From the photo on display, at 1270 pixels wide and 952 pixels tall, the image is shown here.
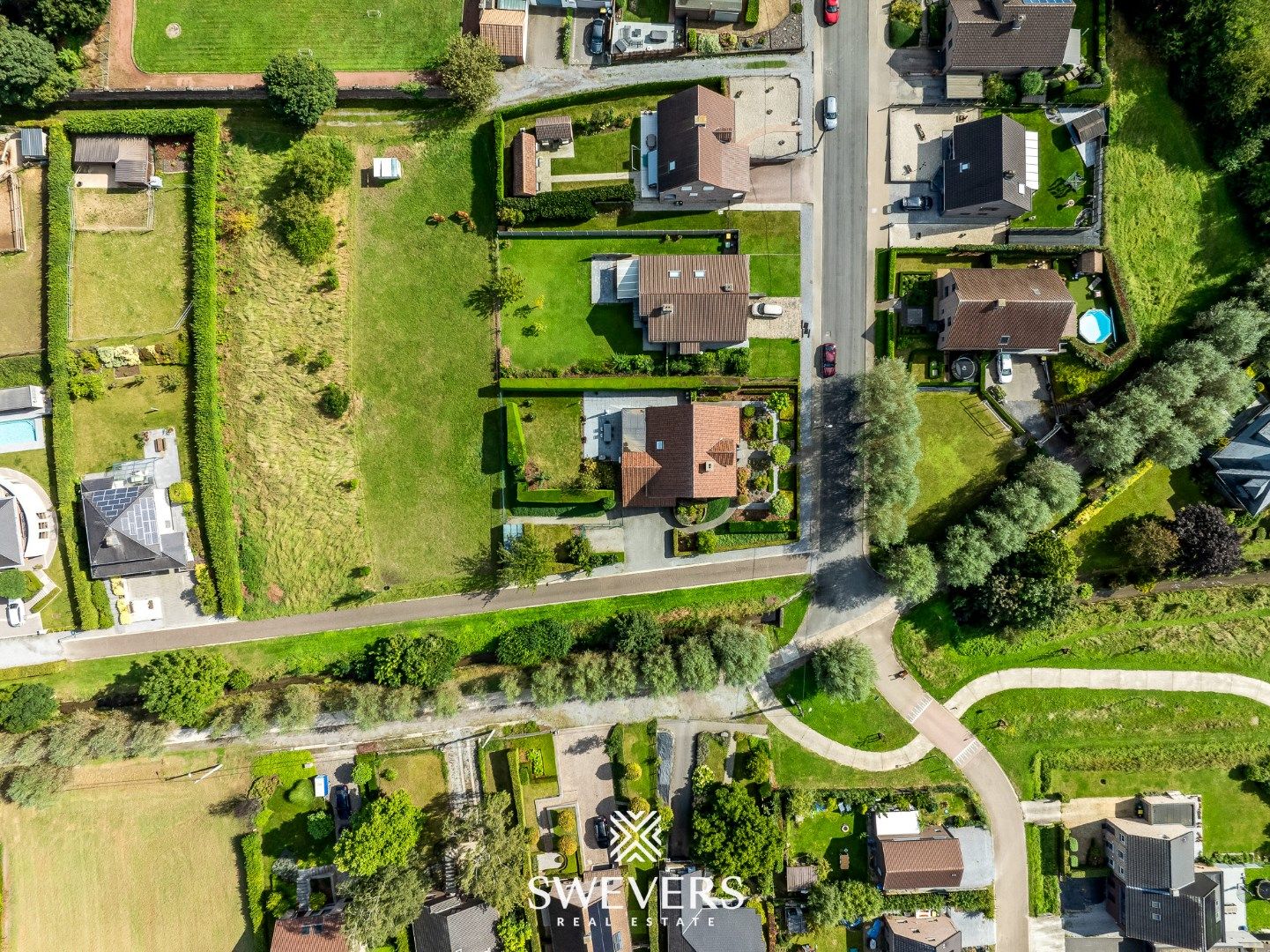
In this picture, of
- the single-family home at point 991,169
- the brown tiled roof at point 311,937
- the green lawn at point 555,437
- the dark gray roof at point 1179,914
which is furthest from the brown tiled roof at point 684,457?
the dark gray roof at point 1179,914

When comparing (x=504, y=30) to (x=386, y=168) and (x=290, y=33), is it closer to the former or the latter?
(x=386, y=168)

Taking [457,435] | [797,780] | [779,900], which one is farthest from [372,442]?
[779,900]

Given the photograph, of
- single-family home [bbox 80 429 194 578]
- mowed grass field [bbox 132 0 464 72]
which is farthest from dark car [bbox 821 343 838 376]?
single-family home [bbox 80 429 194 578]

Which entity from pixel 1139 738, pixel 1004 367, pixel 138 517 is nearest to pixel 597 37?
pixel 1004 367

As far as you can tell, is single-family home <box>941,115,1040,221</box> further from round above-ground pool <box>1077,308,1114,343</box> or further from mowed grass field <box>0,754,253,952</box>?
mowed grass field <box>0,754,253,952</box>

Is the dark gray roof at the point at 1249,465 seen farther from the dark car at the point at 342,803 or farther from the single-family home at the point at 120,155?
the single-family home at the point at 120,155
